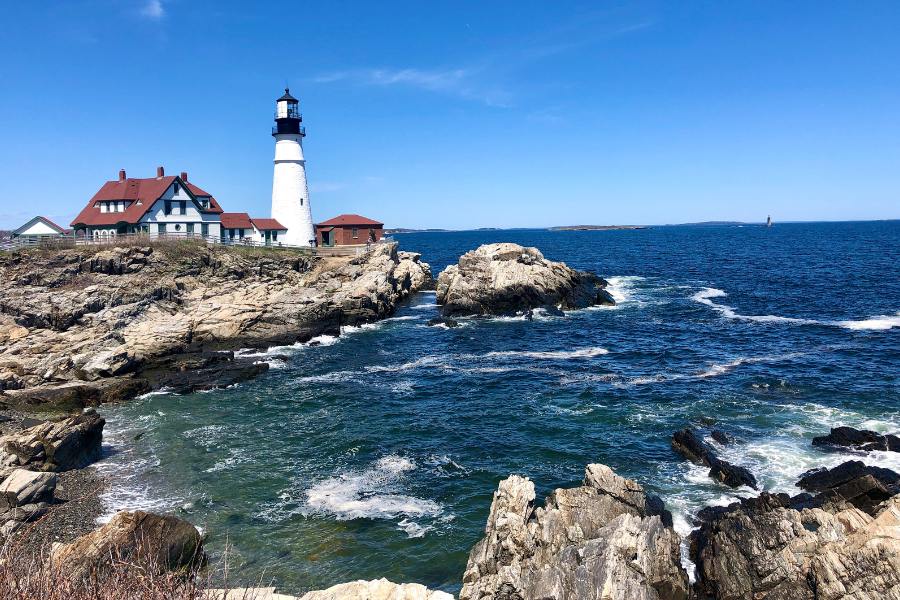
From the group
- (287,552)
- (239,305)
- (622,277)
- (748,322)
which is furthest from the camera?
(622,277)

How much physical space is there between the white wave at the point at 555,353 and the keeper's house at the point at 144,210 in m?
38.0

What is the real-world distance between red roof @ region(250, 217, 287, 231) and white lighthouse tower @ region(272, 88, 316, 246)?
685mm

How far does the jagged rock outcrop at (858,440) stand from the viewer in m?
25.0

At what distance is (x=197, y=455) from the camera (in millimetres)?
26656

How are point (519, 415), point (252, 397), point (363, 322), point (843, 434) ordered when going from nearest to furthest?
1. point (843, 434)
2. point (519, 415)
3. point (252, 397)
4. point (363, 322)

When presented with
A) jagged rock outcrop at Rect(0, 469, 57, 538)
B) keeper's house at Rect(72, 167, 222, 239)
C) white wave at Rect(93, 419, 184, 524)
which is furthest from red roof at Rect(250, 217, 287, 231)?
jagged rock outcrop at Rect(0, 469, 57, 538)

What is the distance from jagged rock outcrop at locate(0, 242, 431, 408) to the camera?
3619 centimetres

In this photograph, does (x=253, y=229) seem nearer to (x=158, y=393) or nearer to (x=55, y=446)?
(x=158, y=393)

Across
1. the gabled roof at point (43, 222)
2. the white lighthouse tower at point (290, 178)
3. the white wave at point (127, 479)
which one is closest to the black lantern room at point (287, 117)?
the white lighthouse tower at point (290, 178)

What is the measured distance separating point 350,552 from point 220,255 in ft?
152

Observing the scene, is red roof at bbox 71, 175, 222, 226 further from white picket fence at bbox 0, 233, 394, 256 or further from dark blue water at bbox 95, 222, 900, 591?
dark blue water at bbox 95, 222, 900, 591

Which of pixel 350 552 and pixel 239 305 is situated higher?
pixel 239 305

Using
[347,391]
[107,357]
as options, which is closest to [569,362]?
[347,391]

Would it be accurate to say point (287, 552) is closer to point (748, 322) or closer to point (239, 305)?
point (239, 305)
